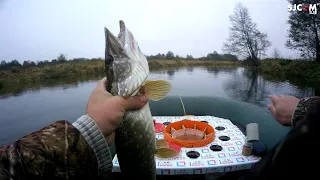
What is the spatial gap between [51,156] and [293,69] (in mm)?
27985

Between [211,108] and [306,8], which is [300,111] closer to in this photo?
[211,108]

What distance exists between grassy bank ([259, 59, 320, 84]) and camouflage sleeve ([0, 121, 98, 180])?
2348 centimetres

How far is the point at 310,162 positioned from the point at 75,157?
3.44ft

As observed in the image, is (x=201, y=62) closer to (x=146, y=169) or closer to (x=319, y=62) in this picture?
(x=319, y=62)

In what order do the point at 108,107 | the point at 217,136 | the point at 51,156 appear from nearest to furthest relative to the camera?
the point at 51,156 → the point at 108,107 → the point at 217,136

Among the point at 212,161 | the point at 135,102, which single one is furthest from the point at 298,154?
the point at 212,161

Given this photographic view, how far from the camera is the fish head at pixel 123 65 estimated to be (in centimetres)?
181

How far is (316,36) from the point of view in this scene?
24.0 metres

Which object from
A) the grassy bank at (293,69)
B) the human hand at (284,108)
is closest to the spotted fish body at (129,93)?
the human hand at (284,108)

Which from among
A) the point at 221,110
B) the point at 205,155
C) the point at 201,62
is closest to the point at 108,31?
the point at 205,155

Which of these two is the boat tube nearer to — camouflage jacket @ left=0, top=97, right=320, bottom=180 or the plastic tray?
the plastic tray

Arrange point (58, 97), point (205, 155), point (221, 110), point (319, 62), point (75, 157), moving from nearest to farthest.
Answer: point (75, 157) < point (205, 155) < point (221, 110) < point (58, 97) < point (319, 62)

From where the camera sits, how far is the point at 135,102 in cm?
177

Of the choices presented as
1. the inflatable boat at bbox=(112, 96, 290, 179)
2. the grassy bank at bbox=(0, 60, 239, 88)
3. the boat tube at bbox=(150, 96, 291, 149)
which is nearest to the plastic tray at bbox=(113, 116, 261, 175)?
the inflatable boat at bbox=(112, 96, 290, 179)
